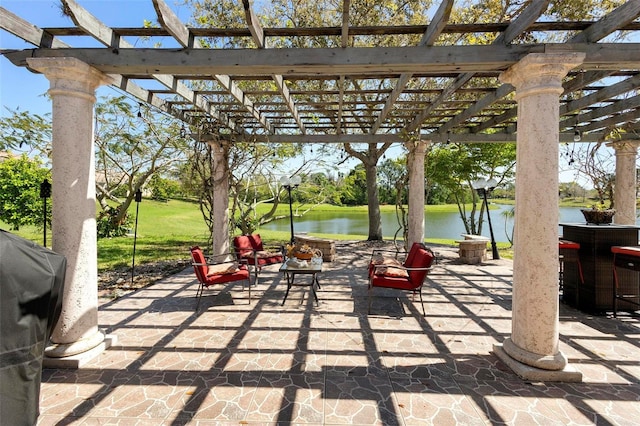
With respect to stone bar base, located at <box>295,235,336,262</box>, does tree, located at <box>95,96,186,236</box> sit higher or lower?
higher

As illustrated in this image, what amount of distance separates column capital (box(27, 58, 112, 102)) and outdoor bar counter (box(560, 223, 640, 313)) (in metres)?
6.57

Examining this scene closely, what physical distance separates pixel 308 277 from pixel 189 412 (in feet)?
13.8

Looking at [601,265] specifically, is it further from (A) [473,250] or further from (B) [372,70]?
(B) [372,70]

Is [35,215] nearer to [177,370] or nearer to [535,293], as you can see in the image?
[177,370]

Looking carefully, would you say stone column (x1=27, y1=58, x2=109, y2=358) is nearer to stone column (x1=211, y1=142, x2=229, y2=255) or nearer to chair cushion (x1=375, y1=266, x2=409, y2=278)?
chair cushion (x1=375, y1=266, x2=409, y2=278)

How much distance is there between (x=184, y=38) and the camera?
3125mm

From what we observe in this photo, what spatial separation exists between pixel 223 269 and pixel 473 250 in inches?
248

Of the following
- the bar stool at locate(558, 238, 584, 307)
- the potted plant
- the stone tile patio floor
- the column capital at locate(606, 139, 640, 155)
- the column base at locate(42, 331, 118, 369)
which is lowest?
the stone tile patio floor

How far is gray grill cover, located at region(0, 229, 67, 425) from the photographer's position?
1.78 meters

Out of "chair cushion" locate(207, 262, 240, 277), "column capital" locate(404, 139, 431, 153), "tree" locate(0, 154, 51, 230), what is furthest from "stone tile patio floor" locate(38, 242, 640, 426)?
"tree" locate(0, 154, 51, 230)

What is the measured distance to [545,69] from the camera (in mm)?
2787

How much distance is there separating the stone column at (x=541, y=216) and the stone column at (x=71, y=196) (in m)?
4.33

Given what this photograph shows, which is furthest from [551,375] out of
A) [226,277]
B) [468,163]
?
[468,163]

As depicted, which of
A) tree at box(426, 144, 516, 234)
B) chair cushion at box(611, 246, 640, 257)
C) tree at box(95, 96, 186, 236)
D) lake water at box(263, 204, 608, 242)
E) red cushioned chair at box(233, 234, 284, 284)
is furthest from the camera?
lake water at box(263, 204, 608, 242)
